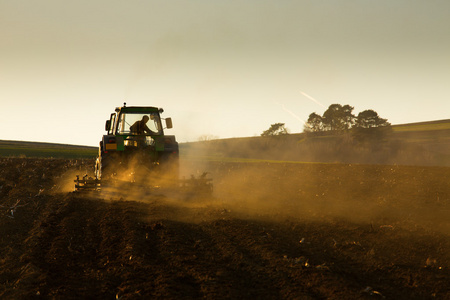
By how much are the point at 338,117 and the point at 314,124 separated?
13.4 ft

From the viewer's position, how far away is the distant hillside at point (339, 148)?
3738 centimetres

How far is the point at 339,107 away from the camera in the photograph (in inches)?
1996

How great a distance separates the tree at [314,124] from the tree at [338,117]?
648 millimetres

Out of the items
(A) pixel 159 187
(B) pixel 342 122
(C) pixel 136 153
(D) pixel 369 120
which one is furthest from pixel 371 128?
(A) pixel 159 187

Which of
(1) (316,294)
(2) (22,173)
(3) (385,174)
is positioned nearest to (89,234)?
(1) (316,294)

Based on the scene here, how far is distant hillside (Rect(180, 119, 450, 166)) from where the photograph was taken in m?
37.4

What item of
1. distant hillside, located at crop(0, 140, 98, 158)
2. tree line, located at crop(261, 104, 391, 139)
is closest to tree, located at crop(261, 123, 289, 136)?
tree line, located at crop(261, 104, 391, 139)

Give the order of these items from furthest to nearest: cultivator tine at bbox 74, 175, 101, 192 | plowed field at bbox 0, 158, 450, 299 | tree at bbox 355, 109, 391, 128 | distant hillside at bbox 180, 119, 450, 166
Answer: tree at bbox 355, 109, 391, 128
distant hillside at bbox 180, 119, 450, 166
cultivator tine at bbox 74, 175, 101, 192
plowed field at bbox 0, 158, 450, 299

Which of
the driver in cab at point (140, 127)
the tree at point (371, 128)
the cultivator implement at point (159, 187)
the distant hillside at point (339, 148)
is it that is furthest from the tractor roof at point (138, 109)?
the tree at point (371, 128)

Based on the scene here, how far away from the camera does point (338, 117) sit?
164ft

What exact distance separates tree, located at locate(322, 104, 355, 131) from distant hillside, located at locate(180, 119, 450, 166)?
1.51 metres

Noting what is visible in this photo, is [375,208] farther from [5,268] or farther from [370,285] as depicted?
[5,268]

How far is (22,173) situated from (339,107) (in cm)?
3958

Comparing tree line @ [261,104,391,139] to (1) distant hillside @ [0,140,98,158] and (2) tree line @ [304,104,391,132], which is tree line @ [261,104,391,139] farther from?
(1) distant hillside @ [0,140,98,158]
